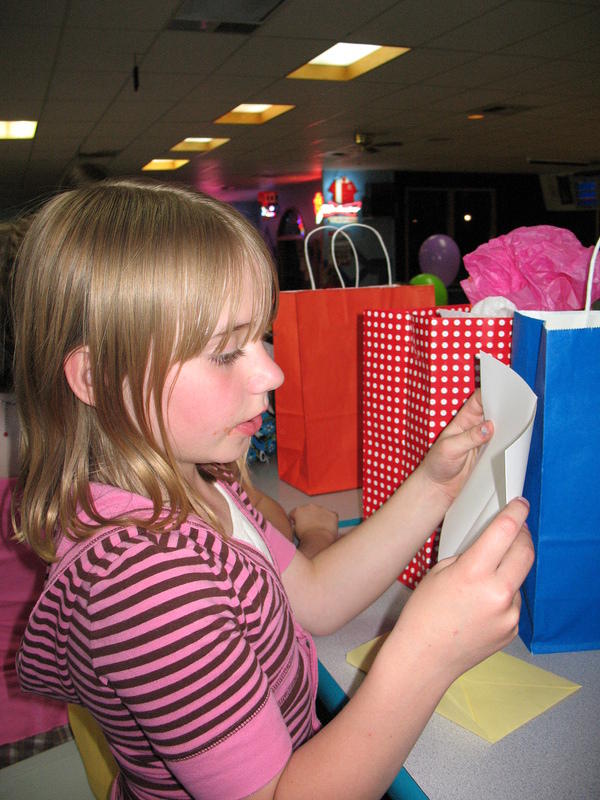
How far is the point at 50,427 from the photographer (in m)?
0.70

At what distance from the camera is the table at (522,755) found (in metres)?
0.62

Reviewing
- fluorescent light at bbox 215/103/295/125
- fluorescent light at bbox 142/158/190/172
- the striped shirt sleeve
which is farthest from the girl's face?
fluorescent light at bbox 142/158/190/172

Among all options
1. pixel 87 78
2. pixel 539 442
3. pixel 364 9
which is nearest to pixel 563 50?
pixel 364 9

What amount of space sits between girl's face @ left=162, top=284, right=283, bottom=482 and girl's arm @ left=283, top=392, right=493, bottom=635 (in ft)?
0.99

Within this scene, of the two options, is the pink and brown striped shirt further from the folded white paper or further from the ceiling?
the ceiling

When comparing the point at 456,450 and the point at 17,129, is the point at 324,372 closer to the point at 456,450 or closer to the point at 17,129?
the point at 456,450

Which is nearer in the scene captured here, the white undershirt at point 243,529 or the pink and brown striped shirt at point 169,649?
the pink and brown striped shirt at point 169,649

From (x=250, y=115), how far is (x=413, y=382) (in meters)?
6.49

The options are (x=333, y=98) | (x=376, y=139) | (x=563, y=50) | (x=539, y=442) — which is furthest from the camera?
(x=376, y=139)

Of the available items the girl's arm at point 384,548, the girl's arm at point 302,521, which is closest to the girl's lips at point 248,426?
the girl's arm at point 384,548

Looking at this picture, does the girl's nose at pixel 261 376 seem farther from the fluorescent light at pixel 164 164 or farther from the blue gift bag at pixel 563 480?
the fluorescent light at pixel 164 164

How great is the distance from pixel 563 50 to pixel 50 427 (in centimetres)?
507

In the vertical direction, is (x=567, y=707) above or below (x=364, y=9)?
below

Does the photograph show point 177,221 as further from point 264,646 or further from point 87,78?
point 87,78
